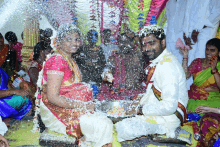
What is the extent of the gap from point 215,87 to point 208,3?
151 centimetres

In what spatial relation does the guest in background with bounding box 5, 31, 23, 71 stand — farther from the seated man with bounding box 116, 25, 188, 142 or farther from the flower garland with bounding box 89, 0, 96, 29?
→ the seated man with bounding box 116, 25, 188, 142

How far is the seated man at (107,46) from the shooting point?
3199 millimetres

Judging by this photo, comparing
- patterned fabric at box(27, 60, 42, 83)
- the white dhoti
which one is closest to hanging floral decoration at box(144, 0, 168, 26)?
patterned fabric at box(27, 60, 42, 83)

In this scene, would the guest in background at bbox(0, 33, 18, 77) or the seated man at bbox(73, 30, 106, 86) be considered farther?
the seated man at bbox(73, 30, 106, 86)

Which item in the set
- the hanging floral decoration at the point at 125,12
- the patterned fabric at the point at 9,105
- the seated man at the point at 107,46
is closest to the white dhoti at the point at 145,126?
the patterned fabric at the point at 9,105

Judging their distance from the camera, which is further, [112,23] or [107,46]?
[112,23]

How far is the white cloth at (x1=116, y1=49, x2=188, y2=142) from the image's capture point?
1331mm

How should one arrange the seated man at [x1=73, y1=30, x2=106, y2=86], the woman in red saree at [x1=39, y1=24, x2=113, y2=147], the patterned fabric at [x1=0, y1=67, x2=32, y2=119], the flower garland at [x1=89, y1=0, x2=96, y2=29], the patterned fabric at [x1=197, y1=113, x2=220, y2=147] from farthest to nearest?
the seated man at [x1=73, y1=30, x2=106, y2=86]
the flower garland at [x1=89, y1=0, x2=96, y2=29]
the patterned fabric at [x1=0, y1=67, x2=32, y2=119]
the patterned fabric at [x1=197, y1=113, x2=220, y2=147]
the woman in red saree at [x1=39, y1=24, x2=113, y2=147]

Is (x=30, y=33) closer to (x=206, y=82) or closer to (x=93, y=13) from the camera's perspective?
(x=93, y=13)

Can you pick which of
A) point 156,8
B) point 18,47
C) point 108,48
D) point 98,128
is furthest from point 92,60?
point 98,128

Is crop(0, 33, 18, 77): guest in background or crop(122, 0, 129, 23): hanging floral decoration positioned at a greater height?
crop(122, 0, 129, 23): hanging floral decoration

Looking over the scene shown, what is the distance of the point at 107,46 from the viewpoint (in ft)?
10.8

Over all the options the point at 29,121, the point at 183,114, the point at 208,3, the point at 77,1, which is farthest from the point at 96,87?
the point at 208,3

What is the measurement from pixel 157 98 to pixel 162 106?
6.3 inches
